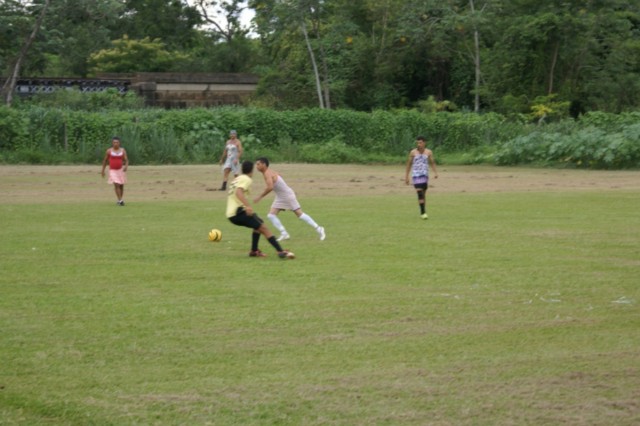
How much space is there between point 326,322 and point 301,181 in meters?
23.9

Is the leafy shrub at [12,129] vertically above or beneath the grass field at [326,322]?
above

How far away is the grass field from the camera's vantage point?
788 cm

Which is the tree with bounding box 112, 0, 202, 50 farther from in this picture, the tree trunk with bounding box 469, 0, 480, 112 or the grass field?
the grass field

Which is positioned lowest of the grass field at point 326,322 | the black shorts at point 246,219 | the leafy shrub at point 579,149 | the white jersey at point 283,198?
the grass field at point 326,322

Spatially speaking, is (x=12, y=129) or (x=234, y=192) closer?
(x=234, y=192)

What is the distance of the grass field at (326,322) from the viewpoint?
310 inches

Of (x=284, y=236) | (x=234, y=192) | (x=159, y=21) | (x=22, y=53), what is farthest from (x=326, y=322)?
(x=159, y=21)

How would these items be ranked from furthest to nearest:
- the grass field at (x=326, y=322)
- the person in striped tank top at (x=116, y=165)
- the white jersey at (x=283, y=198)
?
the person in striped tank top at (x=116, y=165) < the white jersey at (x=283, y=198) < the grass field at (x=326, y=322)

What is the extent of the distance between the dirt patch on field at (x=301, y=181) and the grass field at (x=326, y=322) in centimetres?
749

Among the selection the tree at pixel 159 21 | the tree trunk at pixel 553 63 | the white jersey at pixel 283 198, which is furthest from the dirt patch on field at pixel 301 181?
the tree at pixel 159 21

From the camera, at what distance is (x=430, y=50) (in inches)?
2308

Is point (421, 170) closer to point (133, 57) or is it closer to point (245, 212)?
point (245, 212)

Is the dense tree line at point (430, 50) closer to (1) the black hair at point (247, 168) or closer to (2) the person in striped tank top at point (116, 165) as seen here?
(2) the person in striped tank top at point (116, 165)

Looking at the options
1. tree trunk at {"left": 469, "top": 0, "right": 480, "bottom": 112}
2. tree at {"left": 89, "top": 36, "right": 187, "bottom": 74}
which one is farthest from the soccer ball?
tree at {"left": 89, "top": 36, "right": 187, "bottom": 74}
